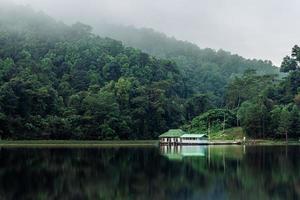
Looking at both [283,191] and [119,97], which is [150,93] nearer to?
[119,97]

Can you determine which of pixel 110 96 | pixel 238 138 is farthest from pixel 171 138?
pixel 110 96

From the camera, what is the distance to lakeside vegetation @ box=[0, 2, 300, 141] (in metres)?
84.9

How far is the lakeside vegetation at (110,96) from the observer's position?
84938 mm

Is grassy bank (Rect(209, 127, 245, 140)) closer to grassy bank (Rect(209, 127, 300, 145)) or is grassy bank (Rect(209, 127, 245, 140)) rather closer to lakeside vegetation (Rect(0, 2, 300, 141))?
grassy bank (Rect(209, 127, 300, 145))

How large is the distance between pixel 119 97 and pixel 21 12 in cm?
8255

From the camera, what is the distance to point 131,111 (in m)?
100

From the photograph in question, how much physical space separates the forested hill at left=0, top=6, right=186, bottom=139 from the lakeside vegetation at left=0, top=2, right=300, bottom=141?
6.9 inches

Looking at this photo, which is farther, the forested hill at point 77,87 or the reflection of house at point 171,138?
the reflection of house at point 171,138

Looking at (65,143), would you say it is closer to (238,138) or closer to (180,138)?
(180,138)

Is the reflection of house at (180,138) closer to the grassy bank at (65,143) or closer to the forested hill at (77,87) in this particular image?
the grassy bank at (65,143)

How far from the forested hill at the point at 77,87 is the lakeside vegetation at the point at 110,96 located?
18 cm

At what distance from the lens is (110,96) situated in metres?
94.4

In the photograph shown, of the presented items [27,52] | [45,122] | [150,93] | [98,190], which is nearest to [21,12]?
[27,52]

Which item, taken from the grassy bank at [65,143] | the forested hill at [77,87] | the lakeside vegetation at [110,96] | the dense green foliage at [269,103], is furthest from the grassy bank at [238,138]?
the grassy bank at [65,143]
